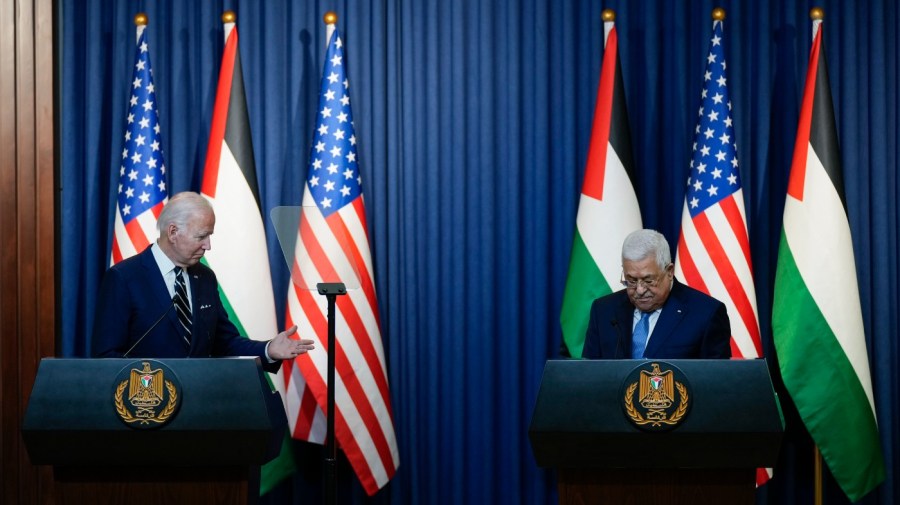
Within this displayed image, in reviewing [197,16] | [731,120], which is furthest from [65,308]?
[731,120]

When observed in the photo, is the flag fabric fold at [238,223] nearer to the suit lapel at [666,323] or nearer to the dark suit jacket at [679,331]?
the dark suit jacket at [679,331]

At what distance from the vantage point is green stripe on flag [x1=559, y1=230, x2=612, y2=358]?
4461 millimetres

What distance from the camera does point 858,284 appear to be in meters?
4.77

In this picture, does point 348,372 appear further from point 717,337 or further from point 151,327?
point 717,337

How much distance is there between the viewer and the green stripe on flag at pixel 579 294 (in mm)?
4461

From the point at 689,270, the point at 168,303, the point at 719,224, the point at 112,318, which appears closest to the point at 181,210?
the point at 168,303

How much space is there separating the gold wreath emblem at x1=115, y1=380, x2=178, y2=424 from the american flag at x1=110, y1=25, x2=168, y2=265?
1933mm

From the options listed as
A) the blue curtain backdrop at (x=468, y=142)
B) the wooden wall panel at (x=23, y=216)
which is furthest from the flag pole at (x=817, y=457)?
the wooden wall panel at (x=23, y=216)

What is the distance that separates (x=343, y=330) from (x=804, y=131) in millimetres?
2386

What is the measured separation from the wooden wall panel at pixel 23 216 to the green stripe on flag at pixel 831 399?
3440mm

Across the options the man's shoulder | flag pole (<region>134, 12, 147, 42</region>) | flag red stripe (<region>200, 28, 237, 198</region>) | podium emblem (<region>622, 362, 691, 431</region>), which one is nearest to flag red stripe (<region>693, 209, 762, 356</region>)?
the man's shoulder

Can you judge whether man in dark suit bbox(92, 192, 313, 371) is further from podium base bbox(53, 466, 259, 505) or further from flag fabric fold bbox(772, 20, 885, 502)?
flag fabric fold bbox(772, 20, 885, 502)

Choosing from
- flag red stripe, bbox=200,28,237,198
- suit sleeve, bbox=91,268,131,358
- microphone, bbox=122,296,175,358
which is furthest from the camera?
flag red stripe, bbox=200,28,237,198

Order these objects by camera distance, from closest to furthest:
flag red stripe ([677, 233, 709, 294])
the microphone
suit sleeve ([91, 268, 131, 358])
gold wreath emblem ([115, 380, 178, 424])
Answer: gold wreath emblem ([115, 380, 178, 424])
the microphone
suit sleeve ([91, 268, 131, 358])
flag red stripe ([677, 233, 709, 294])
